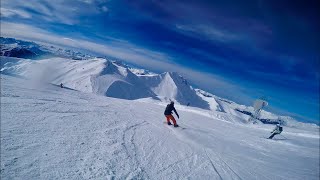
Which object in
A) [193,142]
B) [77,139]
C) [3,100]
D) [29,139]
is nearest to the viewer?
[29,139]

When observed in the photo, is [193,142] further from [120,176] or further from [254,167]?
[120,176]

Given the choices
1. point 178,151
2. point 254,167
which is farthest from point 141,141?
point 254,167

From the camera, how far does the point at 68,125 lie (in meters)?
11.0

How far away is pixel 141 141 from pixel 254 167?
5684mm

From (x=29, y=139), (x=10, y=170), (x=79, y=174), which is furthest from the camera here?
(x=29, y=139)

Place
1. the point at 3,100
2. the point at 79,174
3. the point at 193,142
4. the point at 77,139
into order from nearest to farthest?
the point at 79,174
the point at 77,139
the point at 3,100
the point at 193,142

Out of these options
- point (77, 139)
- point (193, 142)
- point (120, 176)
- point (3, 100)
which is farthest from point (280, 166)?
point (3, 100)

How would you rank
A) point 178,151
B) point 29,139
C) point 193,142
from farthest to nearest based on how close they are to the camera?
point 193,142 → point 178,151 → point 29,139

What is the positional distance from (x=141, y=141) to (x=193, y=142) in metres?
3.71

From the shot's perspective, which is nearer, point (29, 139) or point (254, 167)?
point (29, 139)

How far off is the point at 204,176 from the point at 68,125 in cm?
662

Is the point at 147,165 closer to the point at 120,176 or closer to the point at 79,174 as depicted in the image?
the point at 120,176

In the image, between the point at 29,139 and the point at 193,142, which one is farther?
the point at 193,142

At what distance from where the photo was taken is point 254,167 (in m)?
11.4
